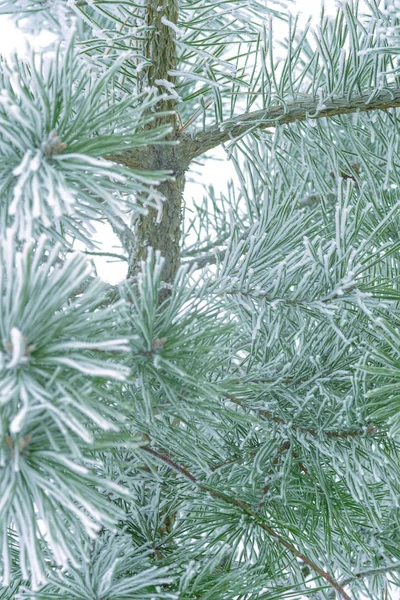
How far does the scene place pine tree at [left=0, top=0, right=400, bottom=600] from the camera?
270mm

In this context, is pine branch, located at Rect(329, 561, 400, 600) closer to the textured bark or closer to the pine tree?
the pine tree

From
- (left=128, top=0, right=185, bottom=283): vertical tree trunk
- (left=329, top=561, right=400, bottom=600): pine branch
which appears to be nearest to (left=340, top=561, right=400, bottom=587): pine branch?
(left=329, top=561, right=400, bottom=600): pine branch

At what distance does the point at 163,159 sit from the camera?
1.42 feet

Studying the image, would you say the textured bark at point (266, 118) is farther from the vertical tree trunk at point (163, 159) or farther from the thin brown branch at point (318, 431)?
the thin brown branch at point (318, 431)

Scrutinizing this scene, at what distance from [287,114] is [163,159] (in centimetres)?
7

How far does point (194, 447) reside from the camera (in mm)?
375

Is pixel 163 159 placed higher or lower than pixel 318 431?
higher

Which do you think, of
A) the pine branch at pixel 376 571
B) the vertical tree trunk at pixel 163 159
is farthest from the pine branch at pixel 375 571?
the vertical tree trunk at pixel 163 159

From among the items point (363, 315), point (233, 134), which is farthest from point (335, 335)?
point (233, 134)

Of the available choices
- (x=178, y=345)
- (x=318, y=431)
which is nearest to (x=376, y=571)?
(x=318, y=431)

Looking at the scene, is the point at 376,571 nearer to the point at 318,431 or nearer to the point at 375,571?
the point at 375,571

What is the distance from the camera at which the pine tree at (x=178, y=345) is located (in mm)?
270

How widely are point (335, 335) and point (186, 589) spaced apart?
0.15 metres

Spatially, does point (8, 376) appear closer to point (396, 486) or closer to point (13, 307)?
point (13, 307)
